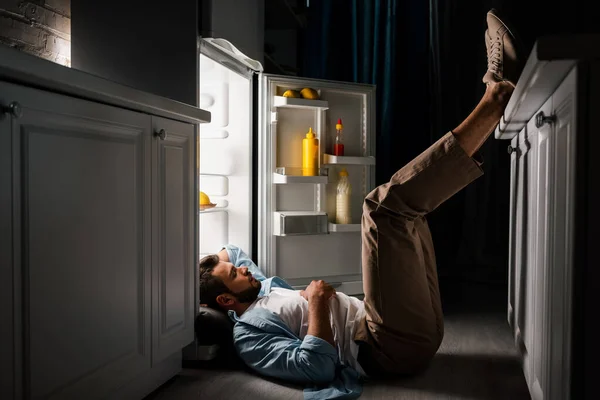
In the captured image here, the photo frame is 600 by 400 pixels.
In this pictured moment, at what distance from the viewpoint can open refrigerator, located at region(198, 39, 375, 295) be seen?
2895 millimetres

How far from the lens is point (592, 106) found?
957 millimetres

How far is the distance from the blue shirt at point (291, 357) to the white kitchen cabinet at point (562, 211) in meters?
0.59

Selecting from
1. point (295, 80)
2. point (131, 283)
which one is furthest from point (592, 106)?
point (295, 80)

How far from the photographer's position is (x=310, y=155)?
297 cm

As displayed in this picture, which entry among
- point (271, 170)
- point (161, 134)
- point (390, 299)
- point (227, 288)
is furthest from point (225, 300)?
point (271, 170)

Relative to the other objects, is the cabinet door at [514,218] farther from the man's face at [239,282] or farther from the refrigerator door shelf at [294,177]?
the refrigerator door shelf at [294,177]

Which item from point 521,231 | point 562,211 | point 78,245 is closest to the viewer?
point 562,211

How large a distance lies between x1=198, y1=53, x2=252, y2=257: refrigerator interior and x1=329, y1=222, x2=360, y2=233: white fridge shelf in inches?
17.9

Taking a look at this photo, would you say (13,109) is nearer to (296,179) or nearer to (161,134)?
(161,134)

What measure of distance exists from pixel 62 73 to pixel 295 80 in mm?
1855

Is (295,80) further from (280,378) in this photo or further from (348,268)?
(280,378)

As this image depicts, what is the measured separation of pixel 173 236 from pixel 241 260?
87 cm

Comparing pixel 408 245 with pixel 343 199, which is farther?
pixel 343 199

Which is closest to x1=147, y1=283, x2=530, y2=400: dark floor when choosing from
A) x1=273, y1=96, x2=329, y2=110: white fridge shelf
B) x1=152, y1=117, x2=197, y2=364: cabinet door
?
x1=152, y1=117, x2=197, y2=364: cabinet door
